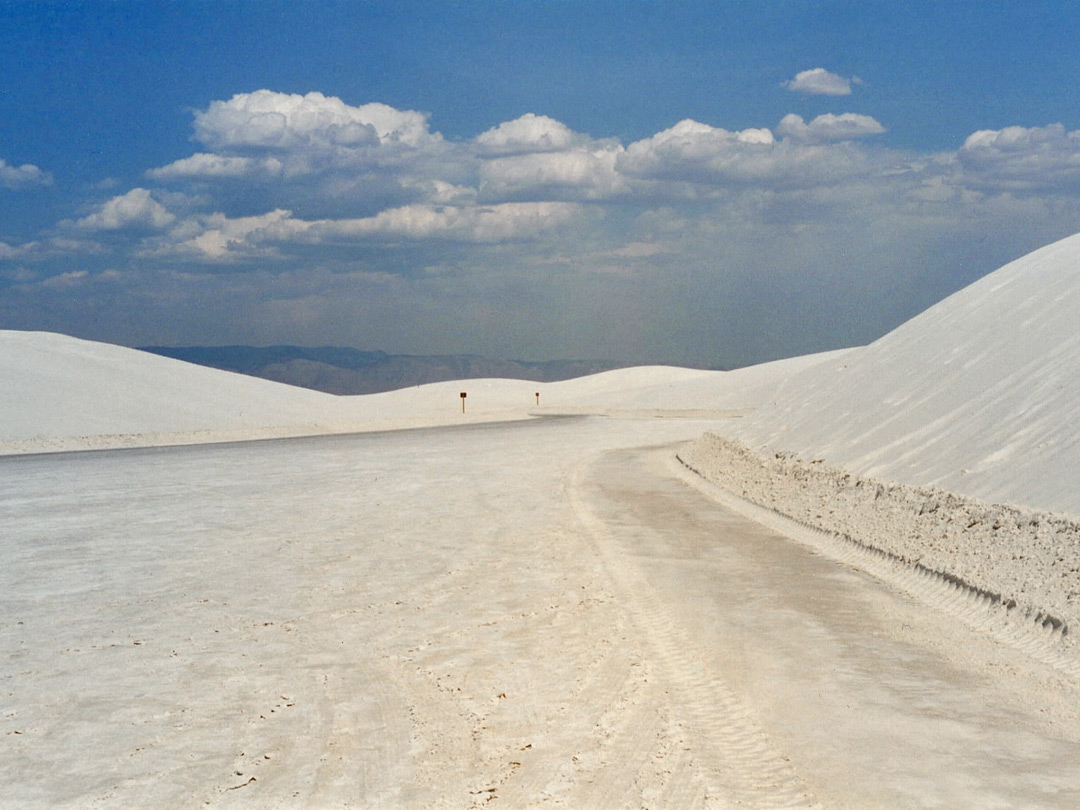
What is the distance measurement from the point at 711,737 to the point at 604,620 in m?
2.73

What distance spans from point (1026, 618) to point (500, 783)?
4.95m

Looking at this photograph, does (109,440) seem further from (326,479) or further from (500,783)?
(500,783)

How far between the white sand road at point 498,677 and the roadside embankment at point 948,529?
2.44ft

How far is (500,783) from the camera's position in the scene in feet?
16.3

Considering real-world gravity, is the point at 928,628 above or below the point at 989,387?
below

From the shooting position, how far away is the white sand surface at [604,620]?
16.8 ft

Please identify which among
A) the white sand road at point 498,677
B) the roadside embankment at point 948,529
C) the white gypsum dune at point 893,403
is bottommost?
the white sand road at point 498,677

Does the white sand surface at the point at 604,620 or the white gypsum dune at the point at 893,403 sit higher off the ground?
the white gypsum dune at the point at 893,403

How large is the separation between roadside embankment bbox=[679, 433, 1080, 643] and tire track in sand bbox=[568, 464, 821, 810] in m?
2.80


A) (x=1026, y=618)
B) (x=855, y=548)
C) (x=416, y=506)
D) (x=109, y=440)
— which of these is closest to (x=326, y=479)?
(x=416, y=506)

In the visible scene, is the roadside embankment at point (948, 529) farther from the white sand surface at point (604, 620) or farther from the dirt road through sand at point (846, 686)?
the dirt road through sand at point (846, 686)

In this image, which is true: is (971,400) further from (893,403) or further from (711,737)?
(711,737)

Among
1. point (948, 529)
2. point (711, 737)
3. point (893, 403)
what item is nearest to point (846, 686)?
point (711, 737)

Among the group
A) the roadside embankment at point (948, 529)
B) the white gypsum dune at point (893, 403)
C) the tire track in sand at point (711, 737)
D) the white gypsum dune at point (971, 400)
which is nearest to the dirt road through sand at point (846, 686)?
the tire track in sand at point (711, 737)
